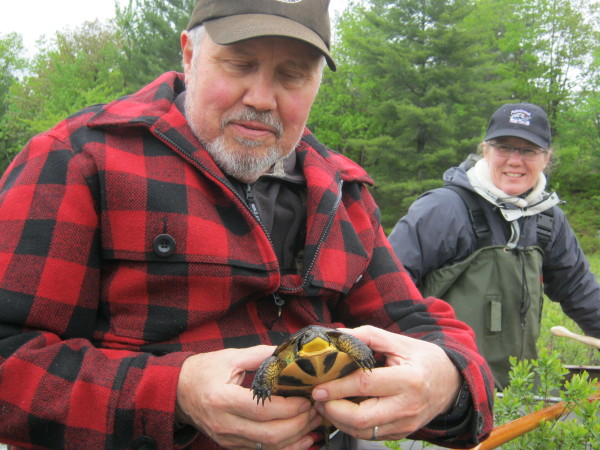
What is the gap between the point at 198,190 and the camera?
193 cm

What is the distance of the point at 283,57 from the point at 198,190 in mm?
581

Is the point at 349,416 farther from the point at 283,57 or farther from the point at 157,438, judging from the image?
the point at 283,57

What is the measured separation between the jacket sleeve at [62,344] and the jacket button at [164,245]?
0.19 metres

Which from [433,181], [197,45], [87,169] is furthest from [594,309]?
[433,181]

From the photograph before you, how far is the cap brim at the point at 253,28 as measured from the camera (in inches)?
73.6

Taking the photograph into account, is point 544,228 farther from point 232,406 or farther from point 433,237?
point 232,406

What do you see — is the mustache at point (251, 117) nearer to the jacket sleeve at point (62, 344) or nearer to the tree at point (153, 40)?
the jacket sleeve at point (62, 344)

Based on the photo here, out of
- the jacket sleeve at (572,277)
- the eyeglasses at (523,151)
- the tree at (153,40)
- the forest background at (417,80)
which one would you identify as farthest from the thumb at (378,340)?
the tree at (153,40)

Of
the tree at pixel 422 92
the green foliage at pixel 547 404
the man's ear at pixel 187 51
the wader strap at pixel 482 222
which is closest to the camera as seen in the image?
the man's ear at pixel 187 51

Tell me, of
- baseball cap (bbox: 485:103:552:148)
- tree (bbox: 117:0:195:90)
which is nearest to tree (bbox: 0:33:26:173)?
tree (bbox: 117:0:195:90)

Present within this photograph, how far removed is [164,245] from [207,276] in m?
0.18

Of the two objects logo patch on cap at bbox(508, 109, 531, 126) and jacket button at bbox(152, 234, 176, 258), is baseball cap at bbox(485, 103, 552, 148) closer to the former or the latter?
logo patch on cap at bbox(508, 109, 531, 126)

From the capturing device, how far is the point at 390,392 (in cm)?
170

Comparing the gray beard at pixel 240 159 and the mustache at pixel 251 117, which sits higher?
the mustache at pixel 251 117
